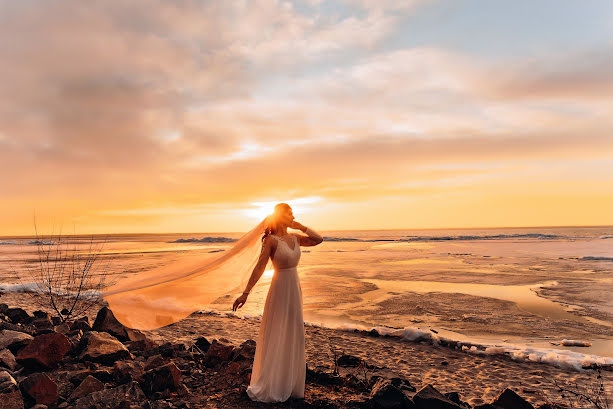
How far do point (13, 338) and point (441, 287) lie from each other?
14430 mm

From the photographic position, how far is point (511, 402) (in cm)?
484

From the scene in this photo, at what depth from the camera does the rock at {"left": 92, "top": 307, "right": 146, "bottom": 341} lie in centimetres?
716

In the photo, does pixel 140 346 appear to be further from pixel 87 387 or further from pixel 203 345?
pixel 87 387

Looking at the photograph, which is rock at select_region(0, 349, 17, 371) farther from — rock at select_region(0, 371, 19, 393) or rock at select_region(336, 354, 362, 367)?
rock at select_region(336, 354, 362, 367)

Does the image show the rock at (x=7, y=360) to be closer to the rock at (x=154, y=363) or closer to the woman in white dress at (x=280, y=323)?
the rock at (x=154, y=363)

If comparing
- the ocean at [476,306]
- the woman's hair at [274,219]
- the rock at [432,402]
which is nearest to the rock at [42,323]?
the ocean at [476,306]

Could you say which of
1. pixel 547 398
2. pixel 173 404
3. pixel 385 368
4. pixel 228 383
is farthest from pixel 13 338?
pixel 547 398

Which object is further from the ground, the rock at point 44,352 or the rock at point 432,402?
the rock at point 44,352

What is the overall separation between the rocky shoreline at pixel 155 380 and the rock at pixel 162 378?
0.01 meters

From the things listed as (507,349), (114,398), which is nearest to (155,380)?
(114,398)

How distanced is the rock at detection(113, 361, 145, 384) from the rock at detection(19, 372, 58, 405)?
0.79m

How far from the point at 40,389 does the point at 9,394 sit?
1.03 ft

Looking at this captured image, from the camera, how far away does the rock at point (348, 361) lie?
7.03m

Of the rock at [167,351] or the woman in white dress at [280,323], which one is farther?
the rock at [167,351]
